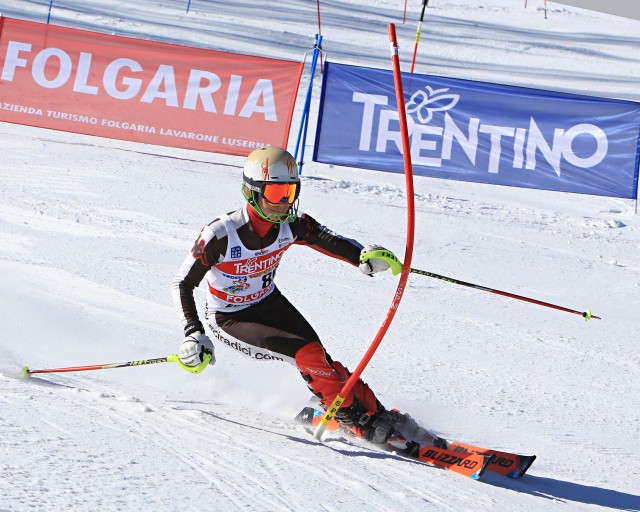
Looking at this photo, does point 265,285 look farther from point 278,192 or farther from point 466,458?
point 466,458

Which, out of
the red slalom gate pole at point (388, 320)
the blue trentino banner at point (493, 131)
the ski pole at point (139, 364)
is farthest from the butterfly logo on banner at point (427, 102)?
the ski pole at point (139, 364)

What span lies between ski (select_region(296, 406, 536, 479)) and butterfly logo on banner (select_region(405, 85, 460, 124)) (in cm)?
640

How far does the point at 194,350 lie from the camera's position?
13.2 ft

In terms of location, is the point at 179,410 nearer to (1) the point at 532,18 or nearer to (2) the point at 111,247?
(2) the point at 111,247

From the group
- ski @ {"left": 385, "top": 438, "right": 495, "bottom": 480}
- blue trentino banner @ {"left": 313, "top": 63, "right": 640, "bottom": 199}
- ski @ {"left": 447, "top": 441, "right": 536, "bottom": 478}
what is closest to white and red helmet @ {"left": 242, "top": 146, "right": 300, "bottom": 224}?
ski @ {"left": 385, "top": 438, "right": 495, "bottom": 480}

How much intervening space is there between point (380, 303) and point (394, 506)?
12.5 ft

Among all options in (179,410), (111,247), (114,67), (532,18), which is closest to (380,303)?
(111,247)

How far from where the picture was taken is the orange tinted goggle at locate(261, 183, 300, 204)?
432 centimetres

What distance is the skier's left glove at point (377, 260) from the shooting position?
4695 mm

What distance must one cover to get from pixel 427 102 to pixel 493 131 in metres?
0.85

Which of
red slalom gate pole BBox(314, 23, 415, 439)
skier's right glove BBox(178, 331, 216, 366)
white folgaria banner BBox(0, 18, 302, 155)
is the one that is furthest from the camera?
white folgaria banner BBox(0, 18, 302, 155)

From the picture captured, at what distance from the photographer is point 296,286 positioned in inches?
283

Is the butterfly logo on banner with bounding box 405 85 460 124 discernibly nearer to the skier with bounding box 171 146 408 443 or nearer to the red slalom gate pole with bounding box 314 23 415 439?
the skier with bounding box 171 146 408 443

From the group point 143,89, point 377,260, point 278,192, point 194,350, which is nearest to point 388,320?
point 377,260
